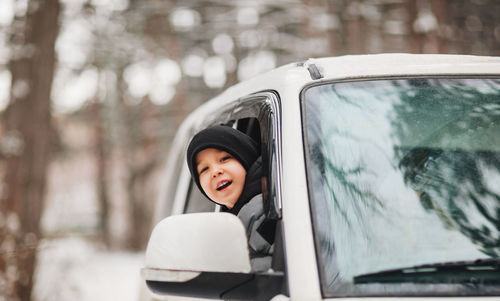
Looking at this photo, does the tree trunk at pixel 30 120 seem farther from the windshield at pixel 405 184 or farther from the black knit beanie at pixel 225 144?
the windshield at pixel 405 184

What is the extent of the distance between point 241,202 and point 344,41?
1081 cm

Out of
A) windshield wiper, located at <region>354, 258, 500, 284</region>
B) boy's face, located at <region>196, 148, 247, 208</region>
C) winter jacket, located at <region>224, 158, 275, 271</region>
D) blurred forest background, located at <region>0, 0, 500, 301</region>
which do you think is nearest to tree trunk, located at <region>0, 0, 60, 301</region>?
blurred forest background, located at <region>0, 0, 500, 301</region>

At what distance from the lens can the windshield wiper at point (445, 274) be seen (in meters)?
1.50

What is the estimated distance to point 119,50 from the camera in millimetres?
16672

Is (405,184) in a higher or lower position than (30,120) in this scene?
lower

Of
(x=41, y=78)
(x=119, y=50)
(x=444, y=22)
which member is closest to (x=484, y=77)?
(x=41, y=78)

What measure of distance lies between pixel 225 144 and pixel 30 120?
18.6 ft

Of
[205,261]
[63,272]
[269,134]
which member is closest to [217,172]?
[269,134]

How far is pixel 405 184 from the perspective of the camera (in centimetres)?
172

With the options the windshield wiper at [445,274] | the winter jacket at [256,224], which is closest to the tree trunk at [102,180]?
the winter jacket at [256,224]

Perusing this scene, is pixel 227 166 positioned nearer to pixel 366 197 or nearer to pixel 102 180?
pixel 366 197

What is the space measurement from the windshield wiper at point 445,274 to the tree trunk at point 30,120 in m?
5.74

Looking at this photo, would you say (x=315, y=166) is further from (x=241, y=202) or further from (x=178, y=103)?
(x=178, y=103)

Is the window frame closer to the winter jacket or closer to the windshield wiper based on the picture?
the winter jacket
